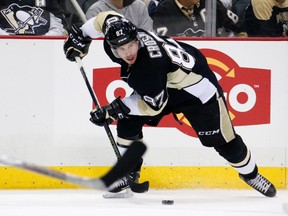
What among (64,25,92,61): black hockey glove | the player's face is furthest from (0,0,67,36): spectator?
the player's face

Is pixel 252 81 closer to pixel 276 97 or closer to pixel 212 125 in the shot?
pixel 276 97

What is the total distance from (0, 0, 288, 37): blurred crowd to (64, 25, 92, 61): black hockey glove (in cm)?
44

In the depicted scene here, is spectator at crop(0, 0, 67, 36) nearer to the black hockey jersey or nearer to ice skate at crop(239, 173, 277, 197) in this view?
the black hockey jersey

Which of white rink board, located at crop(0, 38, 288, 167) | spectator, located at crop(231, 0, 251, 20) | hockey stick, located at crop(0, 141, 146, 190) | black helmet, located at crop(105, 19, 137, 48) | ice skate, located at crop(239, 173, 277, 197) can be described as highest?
hockey stick, located at crop(0, 141, 146, 190)

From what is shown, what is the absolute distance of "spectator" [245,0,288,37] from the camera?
4.68 metres

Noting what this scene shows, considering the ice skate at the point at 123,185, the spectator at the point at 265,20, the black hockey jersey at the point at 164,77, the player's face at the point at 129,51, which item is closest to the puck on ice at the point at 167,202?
the ice skate at the point at 123,185

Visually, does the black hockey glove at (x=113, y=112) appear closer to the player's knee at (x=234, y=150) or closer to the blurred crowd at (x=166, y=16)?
the player's knee at (x=234, y=150)

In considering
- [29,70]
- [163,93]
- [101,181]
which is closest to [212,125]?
[163,93]

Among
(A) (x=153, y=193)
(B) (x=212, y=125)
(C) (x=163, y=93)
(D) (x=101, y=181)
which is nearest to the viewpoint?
(D) (x=101, y=181)

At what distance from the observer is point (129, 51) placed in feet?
12.4

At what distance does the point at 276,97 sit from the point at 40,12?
145cm

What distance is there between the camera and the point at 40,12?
4648 mm

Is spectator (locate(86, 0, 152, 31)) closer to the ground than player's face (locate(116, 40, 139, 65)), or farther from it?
closer to the ground

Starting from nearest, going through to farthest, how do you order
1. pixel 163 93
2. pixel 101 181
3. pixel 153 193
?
pixel 101 181, pixel 163 93, pixel 153 193
